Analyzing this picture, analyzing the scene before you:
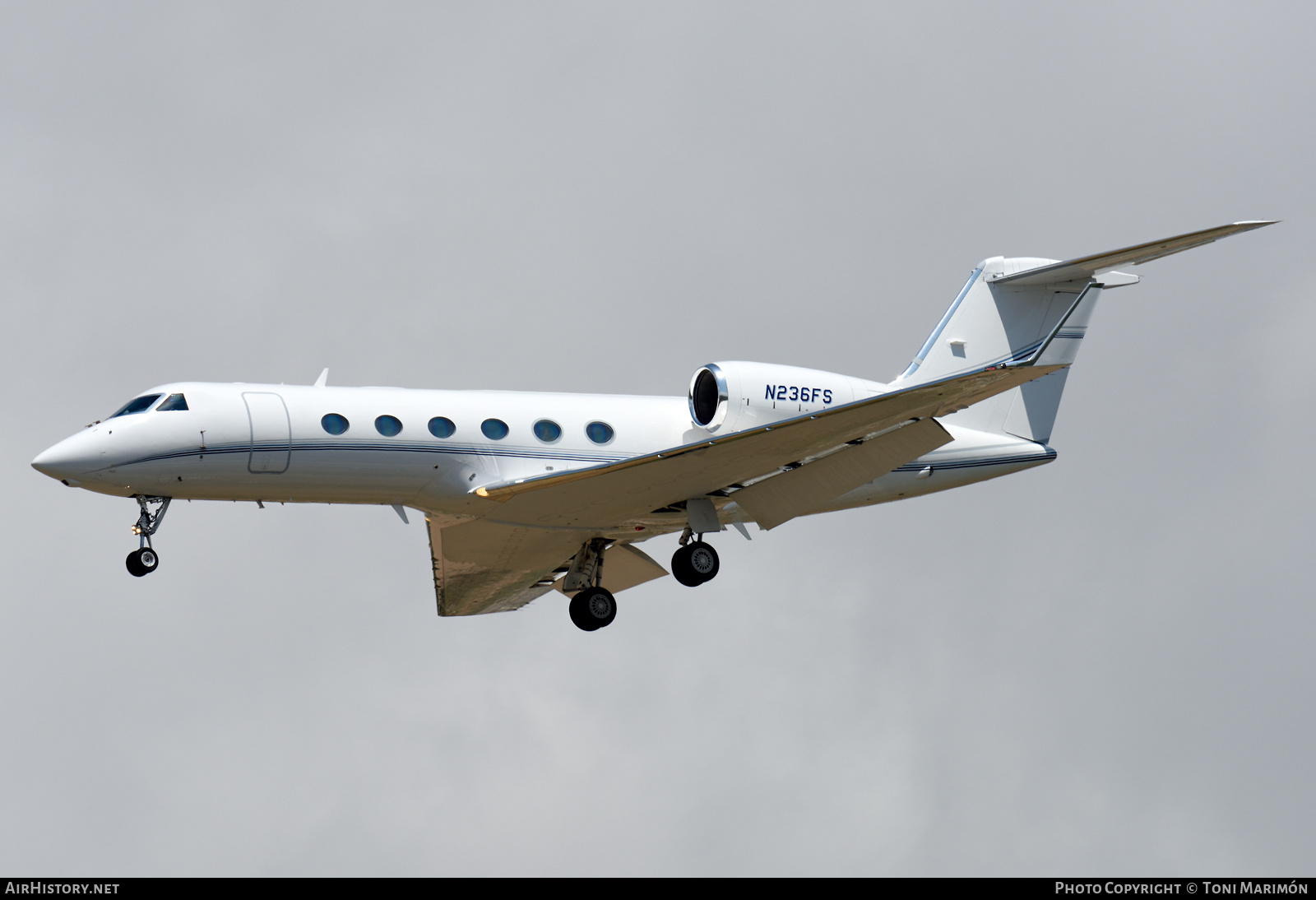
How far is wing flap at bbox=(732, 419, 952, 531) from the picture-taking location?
20625 millimetres

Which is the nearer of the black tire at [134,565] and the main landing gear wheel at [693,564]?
the black tire at [134,565]

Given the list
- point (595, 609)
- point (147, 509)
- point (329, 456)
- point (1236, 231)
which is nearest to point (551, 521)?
point (595, 609)

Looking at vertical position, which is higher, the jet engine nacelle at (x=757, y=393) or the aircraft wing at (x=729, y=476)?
the jet engine nacelle at (x=757, y=393)

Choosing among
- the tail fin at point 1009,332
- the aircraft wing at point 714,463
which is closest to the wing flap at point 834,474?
the aircraft wing at point 714,463

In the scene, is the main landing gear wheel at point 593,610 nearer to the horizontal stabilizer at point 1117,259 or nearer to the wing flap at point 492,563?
the wing flap at point 492,563

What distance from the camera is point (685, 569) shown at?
2161cm

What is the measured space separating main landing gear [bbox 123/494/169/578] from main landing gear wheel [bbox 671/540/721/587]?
21.7 feet

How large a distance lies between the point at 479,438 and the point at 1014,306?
8372 millimetres

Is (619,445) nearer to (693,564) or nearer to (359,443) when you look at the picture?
(693,564)

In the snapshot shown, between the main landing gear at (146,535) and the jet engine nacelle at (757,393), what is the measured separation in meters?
6.96

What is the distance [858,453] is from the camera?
21.1 meters

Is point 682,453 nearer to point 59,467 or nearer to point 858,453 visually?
point 858,453

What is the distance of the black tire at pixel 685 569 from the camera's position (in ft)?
70.8

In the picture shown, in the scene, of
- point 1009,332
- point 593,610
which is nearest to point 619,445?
point 593,610
